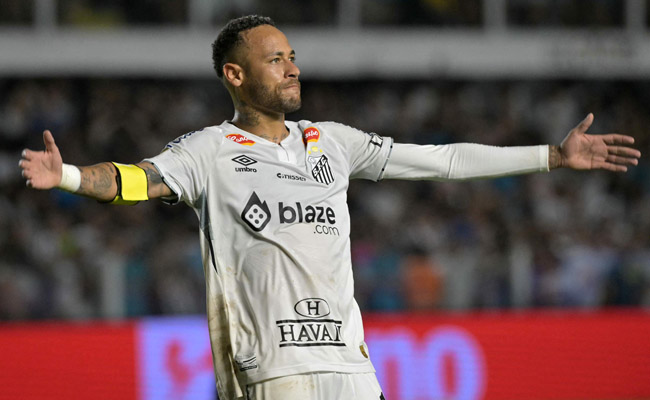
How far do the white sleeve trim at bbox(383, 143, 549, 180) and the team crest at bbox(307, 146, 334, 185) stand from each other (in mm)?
328

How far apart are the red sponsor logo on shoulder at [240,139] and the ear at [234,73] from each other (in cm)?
27

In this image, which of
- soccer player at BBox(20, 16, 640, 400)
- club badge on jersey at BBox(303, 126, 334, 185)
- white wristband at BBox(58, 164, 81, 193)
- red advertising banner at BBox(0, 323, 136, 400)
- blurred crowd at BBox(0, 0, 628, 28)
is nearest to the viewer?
white wristband at BBox(58, 164, 81, 193)

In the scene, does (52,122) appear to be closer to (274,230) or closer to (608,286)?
(608,286)

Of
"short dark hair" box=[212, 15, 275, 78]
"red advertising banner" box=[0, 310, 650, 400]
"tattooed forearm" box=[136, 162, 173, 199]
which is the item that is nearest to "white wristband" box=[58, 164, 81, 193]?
"tattooed forearm" box=[136, 162, 173, 199]

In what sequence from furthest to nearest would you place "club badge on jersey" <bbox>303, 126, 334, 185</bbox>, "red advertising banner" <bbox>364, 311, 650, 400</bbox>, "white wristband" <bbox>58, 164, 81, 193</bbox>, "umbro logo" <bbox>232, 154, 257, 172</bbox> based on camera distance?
1. "red advertising banner" <bbox>364, 311, 650, 400</bbox>
2. "club badge on jersey" <bbox>303, 126, 334, 185</bbox>
3. "umbro logo" <bbox>232, 154, 257, 172</bbox>
4. "white wristband" <bbox>58, 164, 81, 193</bbox>

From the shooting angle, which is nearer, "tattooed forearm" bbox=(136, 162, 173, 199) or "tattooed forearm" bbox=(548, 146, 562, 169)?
"tattooed forearm" bbox=(136, 162, 173, 199)

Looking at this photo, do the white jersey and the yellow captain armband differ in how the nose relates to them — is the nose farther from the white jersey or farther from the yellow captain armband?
the yellow captain armband

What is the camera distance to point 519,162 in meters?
4.24

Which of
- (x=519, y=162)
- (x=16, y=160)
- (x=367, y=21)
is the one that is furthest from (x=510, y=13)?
(x=519, y=162)

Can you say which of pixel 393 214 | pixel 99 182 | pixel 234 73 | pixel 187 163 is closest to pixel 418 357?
pixel 393 214

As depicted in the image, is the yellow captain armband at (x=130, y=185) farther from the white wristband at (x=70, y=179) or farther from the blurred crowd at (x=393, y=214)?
the blurred crowd at (x=393, y=214)

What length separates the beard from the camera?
13.4 ft

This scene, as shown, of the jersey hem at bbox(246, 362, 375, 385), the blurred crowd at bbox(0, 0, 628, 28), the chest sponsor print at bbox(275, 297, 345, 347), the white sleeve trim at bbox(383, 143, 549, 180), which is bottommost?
the jersey hem at bbox(246, 362, 375, 385)

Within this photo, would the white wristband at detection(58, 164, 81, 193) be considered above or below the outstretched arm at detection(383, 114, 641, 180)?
below
